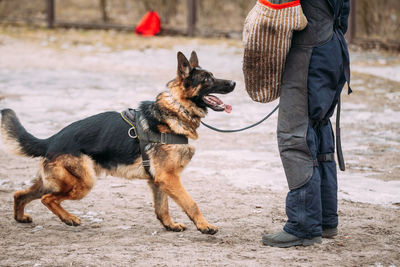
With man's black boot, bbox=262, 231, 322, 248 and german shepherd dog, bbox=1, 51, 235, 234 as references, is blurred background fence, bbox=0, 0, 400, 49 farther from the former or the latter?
man's black boot, bbox=262, 231, 322, 248

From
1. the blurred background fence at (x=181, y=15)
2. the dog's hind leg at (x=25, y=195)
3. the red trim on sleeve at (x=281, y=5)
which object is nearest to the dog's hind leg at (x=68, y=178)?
the dog's hind leg at (x=25, y=195)

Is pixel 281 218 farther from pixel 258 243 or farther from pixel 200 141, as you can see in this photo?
pixel 200 141

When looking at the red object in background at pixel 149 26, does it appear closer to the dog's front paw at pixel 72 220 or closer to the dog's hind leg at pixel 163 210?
the dog's hind leg at pixel 163 210

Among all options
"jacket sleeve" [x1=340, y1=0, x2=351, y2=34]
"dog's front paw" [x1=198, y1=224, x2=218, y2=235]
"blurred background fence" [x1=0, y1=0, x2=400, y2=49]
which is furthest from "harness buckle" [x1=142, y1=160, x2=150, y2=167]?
"blurred background fence" [x1=0, y1=0, x2=400, y2=49]

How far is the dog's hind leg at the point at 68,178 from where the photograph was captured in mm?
4543

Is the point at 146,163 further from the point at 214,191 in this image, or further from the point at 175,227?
the point at 214,191

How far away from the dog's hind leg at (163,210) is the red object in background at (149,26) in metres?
13.0

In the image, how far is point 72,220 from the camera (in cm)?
468

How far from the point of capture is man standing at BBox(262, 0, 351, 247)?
4000mm

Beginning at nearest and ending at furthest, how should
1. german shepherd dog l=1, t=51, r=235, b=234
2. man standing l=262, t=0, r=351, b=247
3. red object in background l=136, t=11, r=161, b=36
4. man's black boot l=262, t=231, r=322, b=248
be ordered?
man standing l=262, t=0, r=351, b=247
man's black boot l=262, t=231, r=322, b=248
german shepherd dog l=1, t=51, r=235, b=234
red object in background l=136, t=11, r=161, b=36

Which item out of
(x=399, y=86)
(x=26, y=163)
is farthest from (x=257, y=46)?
(x=399, y=86)

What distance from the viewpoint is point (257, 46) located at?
13.1 feet

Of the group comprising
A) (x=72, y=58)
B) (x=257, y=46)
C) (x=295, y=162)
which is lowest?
(x=72, y=58)

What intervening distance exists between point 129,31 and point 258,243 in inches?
572
